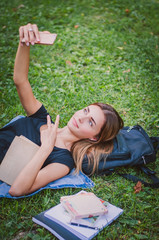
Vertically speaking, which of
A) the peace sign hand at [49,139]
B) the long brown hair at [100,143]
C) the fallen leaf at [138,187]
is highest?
the peace sign hand at [49,139]

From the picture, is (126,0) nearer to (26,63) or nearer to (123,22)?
(123,22)

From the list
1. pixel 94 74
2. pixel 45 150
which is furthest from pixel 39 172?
pixel 94 74

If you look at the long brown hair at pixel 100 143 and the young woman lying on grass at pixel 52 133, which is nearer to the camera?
the young woman lying on grass at pixel 52 133

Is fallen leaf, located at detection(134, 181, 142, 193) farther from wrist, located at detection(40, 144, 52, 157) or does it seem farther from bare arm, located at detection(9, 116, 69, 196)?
wrist, located at detection(40, 144, 52, 157)

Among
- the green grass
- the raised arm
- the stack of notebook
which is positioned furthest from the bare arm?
the raised arm

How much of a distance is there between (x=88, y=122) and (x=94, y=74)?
113 inches

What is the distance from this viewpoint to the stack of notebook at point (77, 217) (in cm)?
253

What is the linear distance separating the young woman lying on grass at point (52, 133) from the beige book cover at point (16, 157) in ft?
0.40

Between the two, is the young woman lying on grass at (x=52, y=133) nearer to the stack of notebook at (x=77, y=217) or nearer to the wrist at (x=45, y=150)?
the wrist at (x=45, y=150)

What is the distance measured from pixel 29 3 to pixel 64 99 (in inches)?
201

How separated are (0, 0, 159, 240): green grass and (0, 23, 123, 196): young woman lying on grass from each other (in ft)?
1.07

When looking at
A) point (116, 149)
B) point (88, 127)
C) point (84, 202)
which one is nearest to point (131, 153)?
point (116, 149)

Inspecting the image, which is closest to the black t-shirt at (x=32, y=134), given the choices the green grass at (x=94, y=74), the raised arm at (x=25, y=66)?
the raised arm at (x=25, y=66)

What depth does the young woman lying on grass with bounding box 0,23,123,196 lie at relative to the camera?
2.95 m
